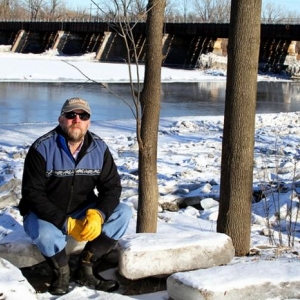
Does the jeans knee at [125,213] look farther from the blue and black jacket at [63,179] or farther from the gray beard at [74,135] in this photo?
the gray beard at [74,135]

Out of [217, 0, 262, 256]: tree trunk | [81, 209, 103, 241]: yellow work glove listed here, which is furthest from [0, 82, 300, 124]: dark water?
[81, 209, 103, 241]: yellow work glove

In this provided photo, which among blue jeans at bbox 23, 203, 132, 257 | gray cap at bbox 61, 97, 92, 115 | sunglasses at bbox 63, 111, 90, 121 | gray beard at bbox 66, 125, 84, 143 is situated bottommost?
blue jeans at bbox 23, 203, 132, 257

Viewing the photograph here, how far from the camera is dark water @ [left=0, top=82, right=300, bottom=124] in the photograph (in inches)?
706

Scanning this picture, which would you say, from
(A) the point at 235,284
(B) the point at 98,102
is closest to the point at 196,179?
(A) the point at 235,284

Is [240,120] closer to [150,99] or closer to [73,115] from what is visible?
[150,99]

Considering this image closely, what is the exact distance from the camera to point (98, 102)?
22109 millimetres

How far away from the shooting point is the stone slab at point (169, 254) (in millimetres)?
4242

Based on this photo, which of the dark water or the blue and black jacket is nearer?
the blue and black jacket

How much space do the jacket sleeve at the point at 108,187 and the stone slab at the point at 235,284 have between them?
74 centimetres

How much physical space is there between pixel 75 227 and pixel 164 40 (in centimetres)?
5480

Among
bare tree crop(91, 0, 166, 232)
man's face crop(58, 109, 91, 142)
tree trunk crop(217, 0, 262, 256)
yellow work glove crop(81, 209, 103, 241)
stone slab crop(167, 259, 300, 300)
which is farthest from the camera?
bare tree crop(91, 0, 166, 232)

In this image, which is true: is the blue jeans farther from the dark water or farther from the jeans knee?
the dark water

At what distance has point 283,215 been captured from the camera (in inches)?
271

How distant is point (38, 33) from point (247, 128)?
69.7 metres
